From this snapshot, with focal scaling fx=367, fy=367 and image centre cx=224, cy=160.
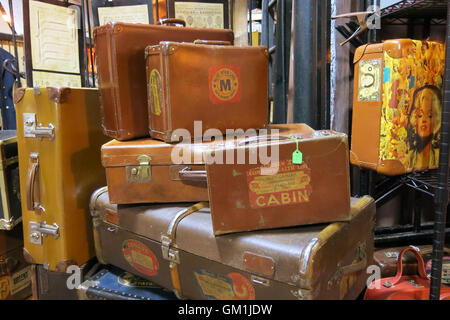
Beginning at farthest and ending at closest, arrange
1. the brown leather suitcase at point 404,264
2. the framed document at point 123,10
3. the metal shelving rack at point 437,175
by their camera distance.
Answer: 1. the framed document at point 123,10
2. the brown leather suitcase at point 404,264
3. the metal shelving rack at point 437,175

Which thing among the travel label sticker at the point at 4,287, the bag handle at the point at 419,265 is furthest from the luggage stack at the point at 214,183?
the travel label sticker at the point at 4,287

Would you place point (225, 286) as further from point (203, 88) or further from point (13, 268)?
point (13, 268)

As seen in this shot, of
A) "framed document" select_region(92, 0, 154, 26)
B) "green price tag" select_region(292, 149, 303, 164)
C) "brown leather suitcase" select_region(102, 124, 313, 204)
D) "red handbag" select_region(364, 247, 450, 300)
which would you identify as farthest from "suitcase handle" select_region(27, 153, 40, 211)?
"red handbag" select_region(364, 247, 450, 300)

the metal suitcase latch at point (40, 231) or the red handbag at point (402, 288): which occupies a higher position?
the metal suitcase latch at point (40, 231)

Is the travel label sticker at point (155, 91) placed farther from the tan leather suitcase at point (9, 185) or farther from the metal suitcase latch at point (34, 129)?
the tan leather suitcase at point (9, 185)

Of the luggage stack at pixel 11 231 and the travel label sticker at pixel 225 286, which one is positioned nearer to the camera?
the travel label sticker at pixel 225 286

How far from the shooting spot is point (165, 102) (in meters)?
1.37

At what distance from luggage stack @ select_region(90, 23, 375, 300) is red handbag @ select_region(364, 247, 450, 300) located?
0.19 m

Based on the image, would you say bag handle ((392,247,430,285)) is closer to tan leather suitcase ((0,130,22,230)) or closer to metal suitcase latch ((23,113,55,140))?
metal suitcase latch ((23,113,55,140))

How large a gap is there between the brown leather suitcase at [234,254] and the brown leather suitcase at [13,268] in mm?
712

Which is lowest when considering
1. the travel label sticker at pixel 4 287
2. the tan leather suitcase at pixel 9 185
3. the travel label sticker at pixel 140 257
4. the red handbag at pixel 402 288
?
the travel label sticker at pixel 4 287

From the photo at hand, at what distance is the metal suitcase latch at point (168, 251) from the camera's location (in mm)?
1285
